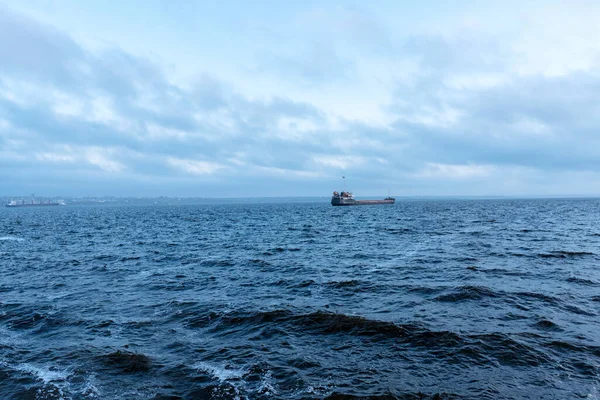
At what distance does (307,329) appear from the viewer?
1652 centimetres

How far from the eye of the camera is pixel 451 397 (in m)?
10.8

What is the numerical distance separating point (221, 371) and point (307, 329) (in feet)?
16.3

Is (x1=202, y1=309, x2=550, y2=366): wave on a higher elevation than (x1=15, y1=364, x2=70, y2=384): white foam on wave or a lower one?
higher

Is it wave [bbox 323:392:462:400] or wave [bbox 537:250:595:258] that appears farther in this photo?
wave [bbox 537:250:595:258]

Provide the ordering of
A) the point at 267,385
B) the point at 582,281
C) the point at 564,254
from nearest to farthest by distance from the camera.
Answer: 1. the point at 267,385
2. the point at 582,281
3. the point at 564,254

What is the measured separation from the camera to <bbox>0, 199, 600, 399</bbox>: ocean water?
1166cm

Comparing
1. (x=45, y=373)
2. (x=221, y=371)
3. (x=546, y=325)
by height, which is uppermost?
(x=546, y=325)

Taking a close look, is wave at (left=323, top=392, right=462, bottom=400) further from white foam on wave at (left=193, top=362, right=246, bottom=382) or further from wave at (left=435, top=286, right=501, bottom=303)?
wave at (left=435, top=286, right=501, bottom=303)

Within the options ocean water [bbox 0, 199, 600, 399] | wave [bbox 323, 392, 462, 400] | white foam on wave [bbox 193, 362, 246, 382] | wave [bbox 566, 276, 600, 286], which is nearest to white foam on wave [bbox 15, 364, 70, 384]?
ocean water [bbox 0, 199, 600, 399]

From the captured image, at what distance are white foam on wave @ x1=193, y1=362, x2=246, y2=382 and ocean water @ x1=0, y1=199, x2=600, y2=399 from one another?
0.06 metres

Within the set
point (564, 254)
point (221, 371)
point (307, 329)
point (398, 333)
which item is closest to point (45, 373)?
point (221, 371)

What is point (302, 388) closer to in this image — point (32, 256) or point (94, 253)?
point (94, 253)

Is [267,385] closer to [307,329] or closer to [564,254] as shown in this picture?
[307,329]

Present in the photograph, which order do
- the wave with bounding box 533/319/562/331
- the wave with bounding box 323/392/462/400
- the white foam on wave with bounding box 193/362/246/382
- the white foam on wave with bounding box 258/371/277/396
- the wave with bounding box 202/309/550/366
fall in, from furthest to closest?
the wave with bounding box 533/319/562/331
the wave with bounding box 202/309/550/366
the white foam on wave with bounding box 193/362/246/382
the white foam on wave with bounding box 258/371/277/396
the wave with bounding box 323/392/462/400
